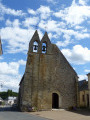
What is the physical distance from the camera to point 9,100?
93375mm

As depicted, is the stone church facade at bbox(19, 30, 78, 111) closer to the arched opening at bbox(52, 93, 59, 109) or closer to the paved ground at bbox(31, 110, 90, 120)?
the arched opening at bbox(52, 93, 59, 109)

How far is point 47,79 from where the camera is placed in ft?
83.0

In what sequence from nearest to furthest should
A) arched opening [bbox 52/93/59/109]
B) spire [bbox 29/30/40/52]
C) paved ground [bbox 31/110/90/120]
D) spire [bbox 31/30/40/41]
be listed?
paved ground [bbox 31/110/90/120], spire [bbox 29/30/40/52], spire [bbox 31/30/40/41], arched opening [bbox 52/93/59/109]

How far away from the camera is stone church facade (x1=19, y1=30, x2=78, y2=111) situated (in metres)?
24.2

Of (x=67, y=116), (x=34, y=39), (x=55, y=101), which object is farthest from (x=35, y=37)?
(x=67, y=116)

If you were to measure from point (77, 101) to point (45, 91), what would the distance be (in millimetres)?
5545

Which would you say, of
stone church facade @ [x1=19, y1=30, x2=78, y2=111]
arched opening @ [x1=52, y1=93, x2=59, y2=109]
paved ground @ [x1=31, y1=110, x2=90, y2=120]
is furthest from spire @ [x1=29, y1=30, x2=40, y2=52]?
paved ground @ [x1=31, y1=110, x2=90, y2=120]

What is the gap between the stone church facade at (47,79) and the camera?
79.3ft

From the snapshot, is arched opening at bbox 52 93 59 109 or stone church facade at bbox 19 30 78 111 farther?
arched opening at bbox 52 93 59 109

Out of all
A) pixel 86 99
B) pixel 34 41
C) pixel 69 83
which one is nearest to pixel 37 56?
pixel 34 41

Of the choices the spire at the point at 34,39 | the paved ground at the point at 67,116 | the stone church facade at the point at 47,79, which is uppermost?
the spire at the point at 34,39

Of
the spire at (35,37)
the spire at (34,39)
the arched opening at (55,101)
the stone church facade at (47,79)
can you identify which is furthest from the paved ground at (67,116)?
the spire at (35,37)

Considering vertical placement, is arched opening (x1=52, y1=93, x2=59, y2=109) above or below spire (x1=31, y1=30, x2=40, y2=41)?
below

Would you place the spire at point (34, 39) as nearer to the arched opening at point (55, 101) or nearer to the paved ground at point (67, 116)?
the arched opening at point (55, 101)
